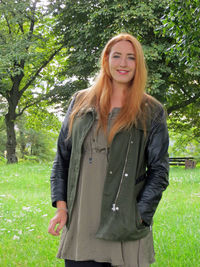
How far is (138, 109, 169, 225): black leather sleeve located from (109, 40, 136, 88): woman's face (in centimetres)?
34

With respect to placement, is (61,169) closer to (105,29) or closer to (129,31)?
(129,31)

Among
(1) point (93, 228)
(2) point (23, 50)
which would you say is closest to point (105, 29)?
(2) point (23, 50)

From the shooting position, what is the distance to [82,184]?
2430 mm

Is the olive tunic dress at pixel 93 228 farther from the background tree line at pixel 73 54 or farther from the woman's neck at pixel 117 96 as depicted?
the background tree line at pixel 73 54

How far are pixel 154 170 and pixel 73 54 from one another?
18.3 meters

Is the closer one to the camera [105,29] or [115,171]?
[115,171]

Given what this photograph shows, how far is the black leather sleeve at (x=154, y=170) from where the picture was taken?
234cm

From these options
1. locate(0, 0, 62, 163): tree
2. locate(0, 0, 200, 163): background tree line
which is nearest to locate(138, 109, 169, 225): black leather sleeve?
locate(0, 0, 200, 163): background tree line

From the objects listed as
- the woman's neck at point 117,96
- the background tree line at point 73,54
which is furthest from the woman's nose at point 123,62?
the background tree line at point 73,54

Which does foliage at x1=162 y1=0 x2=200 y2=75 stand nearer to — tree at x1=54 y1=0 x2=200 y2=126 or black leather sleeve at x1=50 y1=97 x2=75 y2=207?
black leather sleeve at x1=50 y1=97 x2=75 y2=207

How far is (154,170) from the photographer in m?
2.42

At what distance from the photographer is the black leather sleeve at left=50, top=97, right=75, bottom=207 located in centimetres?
260

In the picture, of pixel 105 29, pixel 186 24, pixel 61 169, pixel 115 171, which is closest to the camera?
pixel 115 171

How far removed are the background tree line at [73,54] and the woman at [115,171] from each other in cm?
1047
